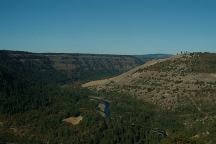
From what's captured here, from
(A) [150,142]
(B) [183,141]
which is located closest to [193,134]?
(A) [150,142]

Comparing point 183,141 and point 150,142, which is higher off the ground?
point 183,141

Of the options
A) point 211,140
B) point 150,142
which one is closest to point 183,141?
point 211,140

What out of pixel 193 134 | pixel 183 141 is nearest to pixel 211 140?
pixel 193 134

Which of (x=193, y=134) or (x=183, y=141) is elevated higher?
(x=183, y=141)

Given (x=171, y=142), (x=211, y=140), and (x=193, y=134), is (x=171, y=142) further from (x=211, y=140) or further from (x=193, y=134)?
(x=193, y=134)

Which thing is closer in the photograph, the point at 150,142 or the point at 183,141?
the point at 183,141

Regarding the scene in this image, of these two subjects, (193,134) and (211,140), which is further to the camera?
(193,134)

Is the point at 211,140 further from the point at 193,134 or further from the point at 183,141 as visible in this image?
the point at 183,141

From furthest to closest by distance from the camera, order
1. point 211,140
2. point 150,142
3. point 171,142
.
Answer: point 150,142 < point 211,140 < point 171,142

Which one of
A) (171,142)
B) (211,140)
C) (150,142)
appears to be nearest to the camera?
(171,142)
